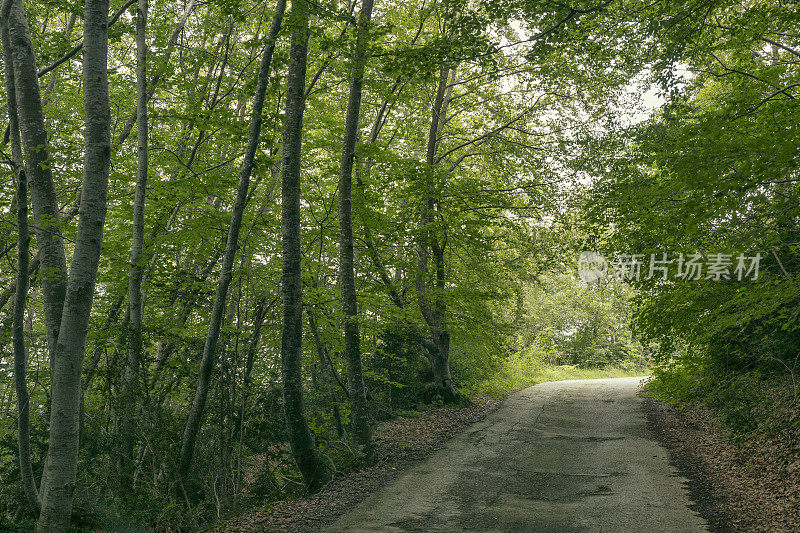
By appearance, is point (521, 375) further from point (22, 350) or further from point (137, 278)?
point (22, 350)

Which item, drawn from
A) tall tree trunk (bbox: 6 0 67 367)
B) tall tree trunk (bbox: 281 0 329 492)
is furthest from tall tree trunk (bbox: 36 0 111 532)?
tall tree trunk (bbox: 281 0 329 492)

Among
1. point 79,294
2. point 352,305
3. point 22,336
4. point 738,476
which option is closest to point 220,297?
point 352,305

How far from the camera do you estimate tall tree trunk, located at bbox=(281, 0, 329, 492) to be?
316 inches

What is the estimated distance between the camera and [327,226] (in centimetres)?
1256

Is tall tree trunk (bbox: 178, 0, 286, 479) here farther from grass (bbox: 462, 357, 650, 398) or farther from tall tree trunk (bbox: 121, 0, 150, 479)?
grass (bbox: 462, 357, 650, 398)

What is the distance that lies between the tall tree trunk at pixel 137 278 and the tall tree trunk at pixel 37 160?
1.91m

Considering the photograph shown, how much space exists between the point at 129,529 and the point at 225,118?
675 centimetres

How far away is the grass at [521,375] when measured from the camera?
17.8 metres

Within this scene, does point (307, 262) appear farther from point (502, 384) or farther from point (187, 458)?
point (502, 384)

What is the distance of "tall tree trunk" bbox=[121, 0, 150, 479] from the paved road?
377cm

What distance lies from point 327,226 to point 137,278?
4.44 metres

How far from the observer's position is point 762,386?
10.3m

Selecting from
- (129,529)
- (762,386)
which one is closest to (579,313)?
(762,386)

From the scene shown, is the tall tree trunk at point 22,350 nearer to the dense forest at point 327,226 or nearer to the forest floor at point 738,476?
the dense forest at point 327,226
